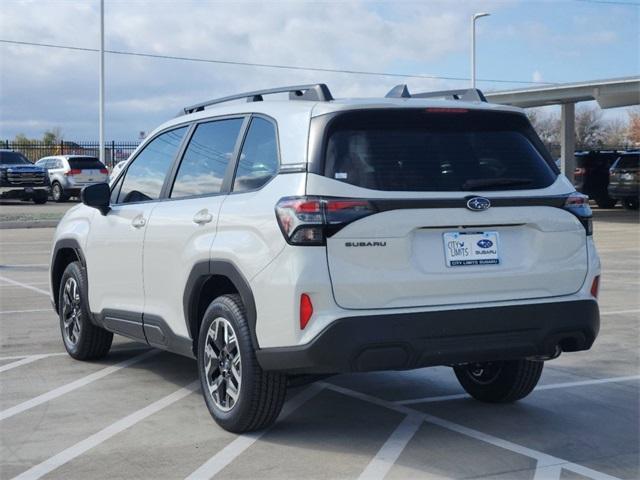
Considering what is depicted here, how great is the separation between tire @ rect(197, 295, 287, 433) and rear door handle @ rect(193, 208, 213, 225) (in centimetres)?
49

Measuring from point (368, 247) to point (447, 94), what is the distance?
1562 mm

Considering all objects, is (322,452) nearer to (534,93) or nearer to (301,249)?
(301,249)

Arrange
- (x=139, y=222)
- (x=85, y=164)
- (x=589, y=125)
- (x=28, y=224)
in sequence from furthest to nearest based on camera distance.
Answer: (x=589, y=125) < (x=85, y=164) < (x=28, y=224) < (x=139, y=222)

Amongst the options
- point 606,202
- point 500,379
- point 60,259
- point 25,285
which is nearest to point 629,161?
point 606,202

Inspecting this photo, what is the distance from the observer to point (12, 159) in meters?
33.4

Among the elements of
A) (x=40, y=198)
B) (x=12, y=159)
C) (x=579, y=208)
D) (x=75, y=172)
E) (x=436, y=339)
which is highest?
(x=12, y=159)

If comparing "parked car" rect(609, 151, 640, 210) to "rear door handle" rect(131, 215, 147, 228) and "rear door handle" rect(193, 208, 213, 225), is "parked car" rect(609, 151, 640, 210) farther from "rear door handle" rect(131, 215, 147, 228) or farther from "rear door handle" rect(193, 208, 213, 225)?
"rear door handle" rect(193, 208, 213, 225)

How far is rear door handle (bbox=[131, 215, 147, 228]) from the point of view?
6.52m

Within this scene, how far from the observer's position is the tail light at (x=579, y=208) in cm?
553

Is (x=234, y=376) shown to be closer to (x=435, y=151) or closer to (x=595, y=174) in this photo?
(x=435, y=151)

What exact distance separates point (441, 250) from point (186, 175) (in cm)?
197

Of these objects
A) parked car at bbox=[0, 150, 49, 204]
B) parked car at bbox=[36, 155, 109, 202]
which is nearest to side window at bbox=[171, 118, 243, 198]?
parked car at bbox=[0, 150, 49, 204]

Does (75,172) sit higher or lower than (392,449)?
higher

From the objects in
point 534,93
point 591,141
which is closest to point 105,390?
point 534,93
